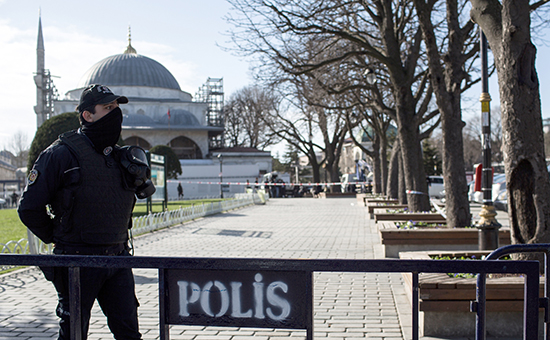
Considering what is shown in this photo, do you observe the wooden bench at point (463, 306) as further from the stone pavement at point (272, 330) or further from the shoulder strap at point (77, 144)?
the shoulder strap at point (77, 144)

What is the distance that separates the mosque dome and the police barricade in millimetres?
75537

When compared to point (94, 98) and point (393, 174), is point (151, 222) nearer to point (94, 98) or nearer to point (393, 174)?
point (94, 98)

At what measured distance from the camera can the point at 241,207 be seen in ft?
95.2

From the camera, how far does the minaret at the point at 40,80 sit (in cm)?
7192

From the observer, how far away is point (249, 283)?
2.79 metres

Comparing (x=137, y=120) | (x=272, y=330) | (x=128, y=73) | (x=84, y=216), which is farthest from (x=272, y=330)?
(x=128, y=73)

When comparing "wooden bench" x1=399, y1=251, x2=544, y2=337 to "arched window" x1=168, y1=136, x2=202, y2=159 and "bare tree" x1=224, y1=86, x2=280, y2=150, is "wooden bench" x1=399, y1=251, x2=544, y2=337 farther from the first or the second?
"arched window" x1=168, y1=136, x2=202, y2=159

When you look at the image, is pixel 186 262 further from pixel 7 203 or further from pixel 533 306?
pixel 7 203

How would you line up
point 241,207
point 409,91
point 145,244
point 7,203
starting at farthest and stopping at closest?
point 7,203
point 241,207
point 409,91
point 145,244

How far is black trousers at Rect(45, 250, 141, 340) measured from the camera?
3109 mm

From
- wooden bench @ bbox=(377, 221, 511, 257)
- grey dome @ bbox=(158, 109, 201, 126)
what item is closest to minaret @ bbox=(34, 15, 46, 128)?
grey dome @ bbox=(158, 109, 201, 126)

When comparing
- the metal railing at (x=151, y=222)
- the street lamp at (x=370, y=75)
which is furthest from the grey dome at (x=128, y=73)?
the street lamp at (x=370, y=75)

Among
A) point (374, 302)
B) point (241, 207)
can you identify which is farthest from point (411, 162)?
point (241, 207)

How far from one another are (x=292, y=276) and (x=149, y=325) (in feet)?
9.52
